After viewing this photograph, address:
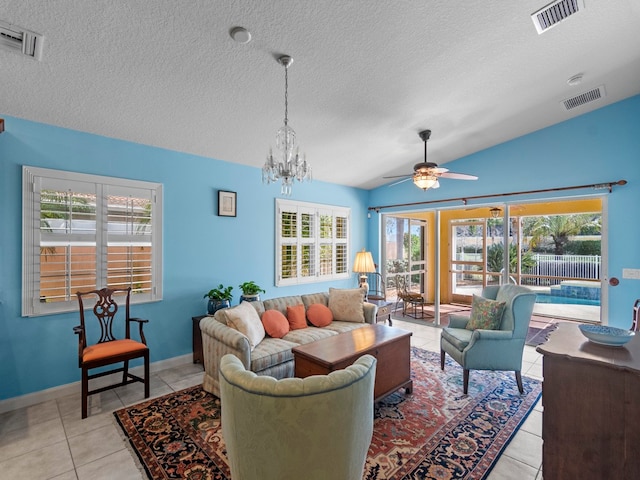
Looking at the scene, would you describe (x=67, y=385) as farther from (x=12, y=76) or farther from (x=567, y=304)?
(x=567, y=304)

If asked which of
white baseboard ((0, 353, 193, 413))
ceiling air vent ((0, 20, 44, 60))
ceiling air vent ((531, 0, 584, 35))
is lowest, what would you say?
white baseboard ((0, 353, 193, 413))

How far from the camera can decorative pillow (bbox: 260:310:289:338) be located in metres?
3.51

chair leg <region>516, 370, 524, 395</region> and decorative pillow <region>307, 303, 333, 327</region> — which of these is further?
decorative pillow <region>307, 303, 333, 327</region>

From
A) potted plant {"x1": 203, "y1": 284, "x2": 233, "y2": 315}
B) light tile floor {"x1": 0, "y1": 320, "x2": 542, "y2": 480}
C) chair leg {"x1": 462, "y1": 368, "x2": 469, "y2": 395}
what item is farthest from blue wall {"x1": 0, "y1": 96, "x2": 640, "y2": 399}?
chair leg {"x1": 462, "y1": 368, "x2": 469, "y2": 395}

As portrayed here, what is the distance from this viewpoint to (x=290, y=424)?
1233mm

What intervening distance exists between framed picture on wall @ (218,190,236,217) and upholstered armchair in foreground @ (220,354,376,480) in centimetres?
324

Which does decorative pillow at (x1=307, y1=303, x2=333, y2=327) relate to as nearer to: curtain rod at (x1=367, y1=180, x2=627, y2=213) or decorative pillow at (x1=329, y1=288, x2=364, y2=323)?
decorative pillow at (x1=329, y1=288, x2=364, y2=323)

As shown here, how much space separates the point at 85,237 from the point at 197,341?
1716mm

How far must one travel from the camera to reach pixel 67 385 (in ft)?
10.3

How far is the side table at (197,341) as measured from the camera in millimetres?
3855

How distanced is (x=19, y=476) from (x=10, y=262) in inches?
71.0

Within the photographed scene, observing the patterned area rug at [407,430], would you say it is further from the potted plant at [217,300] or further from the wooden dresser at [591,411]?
the potted plant at [217,300]

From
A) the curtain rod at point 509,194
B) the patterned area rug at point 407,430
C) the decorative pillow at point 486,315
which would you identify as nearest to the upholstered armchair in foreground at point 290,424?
the patterned area rug at point 407,430

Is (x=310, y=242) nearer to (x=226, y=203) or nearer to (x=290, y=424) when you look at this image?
(x=226, y=203)
